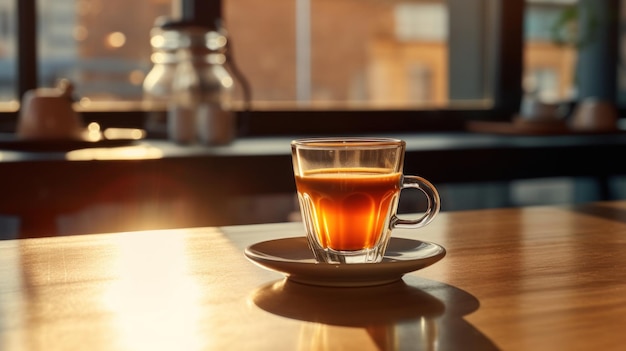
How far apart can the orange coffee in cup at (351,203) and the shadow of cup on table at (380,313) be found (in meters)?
0.06

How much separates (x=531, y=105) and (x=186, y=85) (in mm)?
1069

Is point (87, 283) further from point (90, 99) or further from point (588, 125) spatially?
point (588, 125)

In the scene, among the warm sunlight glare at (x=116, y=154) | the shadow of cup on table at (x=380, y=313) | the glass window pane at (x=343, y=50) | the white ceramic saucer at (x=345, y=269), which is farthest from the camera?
the glass window pane at (x=343, y=50)

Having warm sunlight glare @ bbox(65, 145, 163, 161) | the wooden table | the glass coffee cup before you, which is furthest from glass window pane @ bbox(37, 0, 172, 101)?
the glass coffee cup

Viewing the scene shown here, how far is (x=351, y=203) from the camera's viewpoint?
2.20ft

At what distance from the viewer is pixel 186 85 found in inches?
87.2

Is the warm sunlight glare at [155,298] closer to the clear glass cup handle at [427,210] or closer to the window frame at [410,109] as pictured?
the clear glass cup handle at [427,210]

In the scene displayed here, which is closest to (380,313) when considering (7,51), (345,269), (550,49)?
(345,269)

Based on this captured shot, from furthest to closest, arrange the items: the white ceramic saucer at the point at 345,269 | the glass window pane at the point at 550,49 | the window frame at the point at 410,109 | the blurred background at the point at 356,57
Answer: the glass window pane at the point at 550,49
the blurred background at the point at 356,57
the window frame at the point at 410,109
the white ceramic saucer at the point at 345,269

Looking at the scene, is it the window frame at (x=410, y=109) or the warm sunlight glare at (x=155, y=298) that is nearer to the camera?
the warm sunlight glare at (x=155, y=298)

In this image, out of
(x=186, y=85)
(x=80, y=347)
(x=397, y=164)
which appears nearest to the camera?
(x=80, y=347)

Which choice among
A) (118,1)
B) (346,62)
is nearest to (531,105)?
(346,62)

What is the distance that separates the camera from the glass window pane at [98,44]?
2.51 meters

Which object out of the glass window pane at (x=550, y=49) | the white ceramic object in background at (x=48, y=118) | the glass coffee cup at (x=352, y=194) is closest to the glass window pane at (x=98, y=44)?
the white ceramic object in background at (x=48, y=118)
